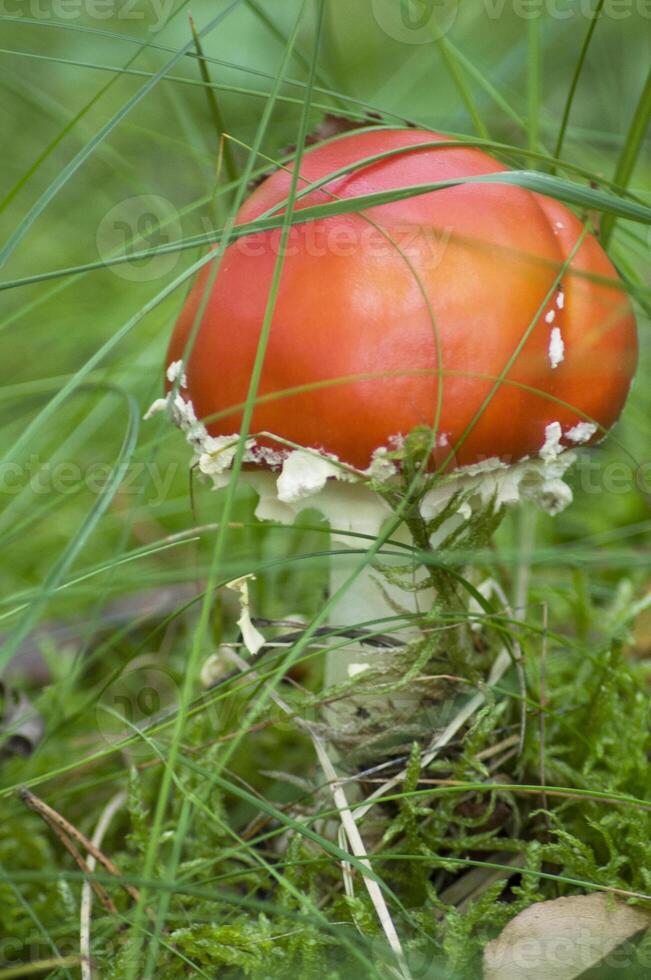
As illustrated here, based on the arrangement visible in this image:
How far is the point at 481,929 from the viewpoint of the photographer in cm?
112

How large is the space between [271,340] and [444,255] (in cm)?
21

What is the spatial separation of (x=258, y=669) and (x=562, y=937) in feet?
1.60

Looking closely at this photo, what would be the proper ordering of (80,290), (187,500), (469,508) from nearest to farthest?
(469,508), (187,500), (80,290)

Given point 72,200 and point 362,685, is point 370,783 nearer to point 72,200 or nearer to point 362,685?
point 362,685

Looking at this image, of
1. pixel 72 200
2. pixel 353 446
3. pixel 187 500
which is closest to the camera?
pixel 353 446

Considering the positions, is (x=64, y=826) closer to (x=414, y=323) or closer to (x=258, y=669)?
(x=258, y=669)

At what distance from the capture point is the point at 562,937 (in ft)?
3.32

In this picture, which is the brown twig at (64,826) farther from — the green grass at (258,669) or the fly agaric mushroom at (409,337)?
the fly agaric mushroom at (409,337)

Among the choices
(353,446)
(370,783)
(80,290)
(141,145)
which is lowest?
(370,783)

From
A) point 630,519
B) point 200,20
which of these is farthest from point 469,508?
point 200,20

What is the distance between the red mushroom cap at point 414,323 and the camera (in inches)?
39.8

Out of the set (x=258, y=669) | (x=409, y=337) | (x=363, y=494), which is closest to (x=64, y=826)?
(x=258, y=669)

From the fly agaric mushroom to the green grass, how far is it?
0.20 feet

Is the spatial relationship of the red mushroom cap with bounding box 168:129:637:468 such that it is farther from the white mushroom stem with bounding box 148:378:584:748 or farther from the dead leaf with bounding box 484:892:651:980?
the dead leaf with bounding box 484:892:651:980
